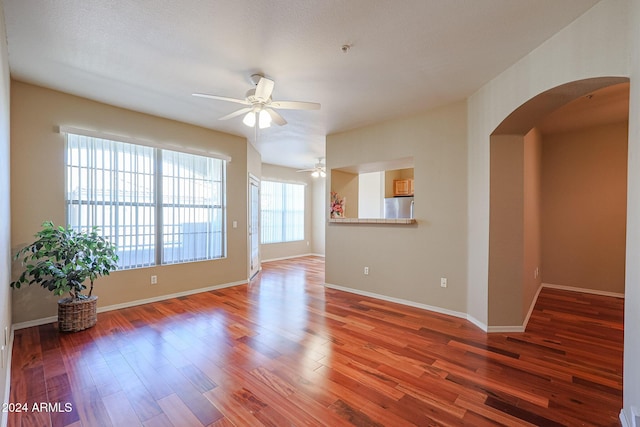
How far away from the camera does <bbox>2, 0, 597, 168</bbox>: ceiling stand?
1924mm

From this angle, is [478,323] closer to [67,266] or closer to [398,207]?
[398,207]

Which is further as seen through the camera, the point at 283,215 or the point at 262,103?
the point at 283,215

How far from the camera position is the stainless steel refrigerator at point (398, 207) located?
6367 millimetres

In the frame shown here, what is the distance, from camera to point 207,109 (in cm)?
378

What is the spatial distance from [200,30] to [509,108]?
2.75 meters

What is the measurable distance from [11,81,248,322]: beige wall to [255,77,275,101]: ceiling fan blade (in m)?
2.25

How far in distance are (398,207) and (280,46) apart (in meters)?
4.87

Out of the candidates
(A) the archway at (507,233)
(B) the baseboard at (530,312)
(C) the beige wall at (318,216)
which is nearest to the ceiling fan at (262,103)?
(A) the archway at (507,233)

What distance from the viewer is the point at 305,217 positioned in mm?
8852

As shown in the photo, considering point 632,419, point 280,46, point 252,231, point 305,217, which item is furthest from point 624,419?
point 305,217

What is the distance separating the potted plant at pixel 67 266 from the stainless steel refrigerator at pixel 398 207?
5.33 m

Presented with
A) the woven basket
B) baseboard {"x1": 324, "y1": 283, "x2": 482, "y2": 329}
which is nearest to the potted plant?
the woven basket

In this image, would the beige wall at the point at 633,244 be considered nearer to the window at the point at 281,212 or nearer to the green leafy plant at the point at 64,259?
the green leafy plant at the point at 64,259

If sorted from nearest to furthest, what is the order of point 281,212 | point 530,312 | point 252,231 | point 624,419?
point 624,419 < point 530,312 < point 252,231 < point 281,212
